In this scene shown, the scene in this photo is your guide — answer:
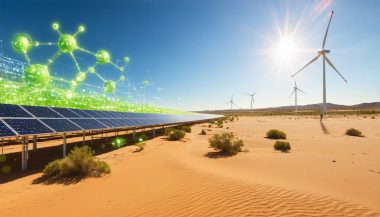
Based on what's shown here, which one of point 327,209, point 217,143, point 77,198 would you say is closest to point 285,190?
point 327,209

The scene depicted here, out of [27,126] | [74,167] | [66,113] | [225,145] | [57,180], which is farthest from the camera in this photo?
[225,145]

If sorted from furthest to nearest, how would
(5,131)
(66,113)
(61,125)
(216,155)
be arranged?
(216,155)
(66,113)
(61,125)
(5,131)

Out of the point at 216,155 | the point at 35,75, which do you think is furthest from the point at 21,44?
the point at 216,155

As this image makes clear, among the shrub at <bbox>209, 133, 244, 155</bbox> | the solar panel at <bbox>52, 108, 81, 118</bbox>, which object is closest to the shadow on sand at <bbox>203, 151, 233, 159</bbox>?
the shrub at <bbox>209, 133, 244, 155</bbox>

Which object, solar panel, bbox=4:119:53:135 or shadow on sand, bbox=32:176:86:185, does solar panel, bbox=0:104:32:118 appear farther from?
shadow on sand, bbox=32:176:86:185

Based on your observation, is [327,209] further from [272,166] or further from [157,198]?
[272,166]

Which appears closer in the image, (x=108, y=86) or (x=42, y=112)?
(x=42, y=112)

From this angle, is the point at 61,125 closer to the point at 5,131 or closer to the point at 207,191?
the point at 5,131
